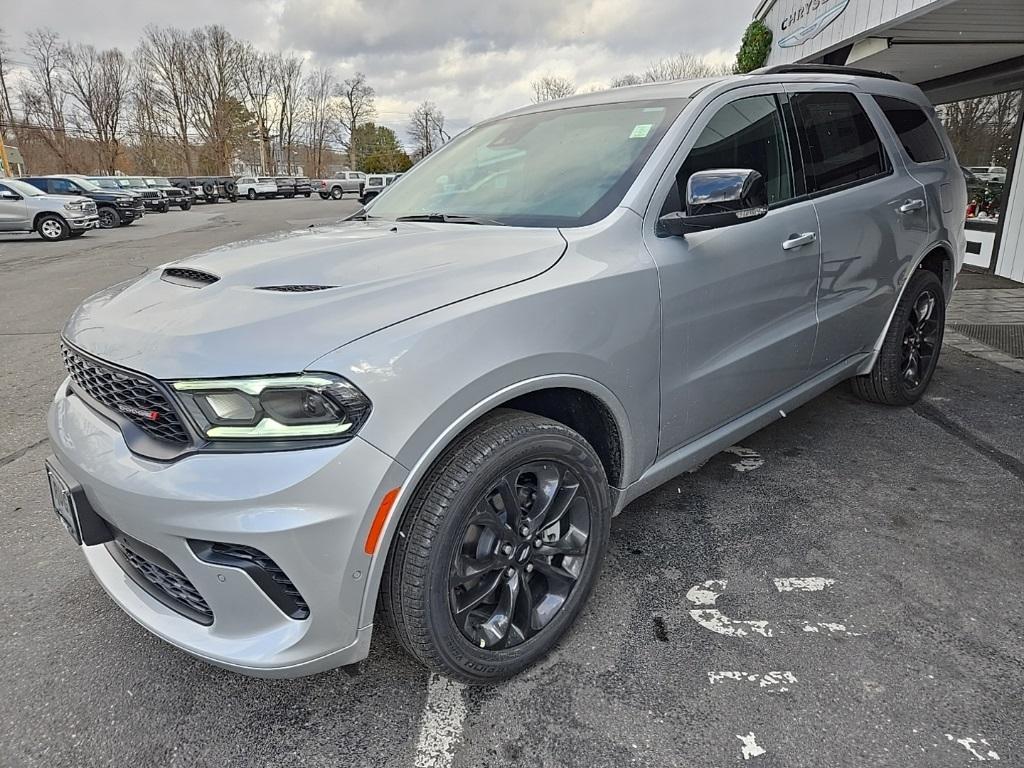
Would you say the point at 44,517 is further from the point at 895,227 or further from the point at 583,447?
the point at 895,227

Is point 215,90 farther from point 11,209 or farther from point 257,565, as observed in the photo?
point 257,565

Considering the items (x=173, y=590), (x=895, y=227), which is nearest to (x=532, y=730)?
(x=173, y=590)

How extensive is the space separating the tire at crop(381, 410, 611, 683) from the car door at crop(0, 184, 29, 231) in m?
21.0

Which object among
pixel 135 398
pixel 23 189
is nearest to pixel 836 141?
pixel 135 398

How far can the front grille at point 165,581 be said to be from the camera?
5.72ft

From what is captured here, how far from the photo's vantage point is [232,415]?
1614 millimetres

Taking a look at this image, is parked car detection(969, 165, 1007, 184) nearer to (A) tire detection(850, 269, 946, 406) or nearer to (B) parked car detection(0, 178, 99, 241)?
(A) tire detection(850, 269, 946, 406)

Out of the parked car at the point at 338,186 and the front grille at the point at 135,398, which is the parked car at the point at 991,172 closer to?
the front grille at the point at 135,398

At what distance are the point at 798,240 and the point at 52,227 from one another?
2083 cm

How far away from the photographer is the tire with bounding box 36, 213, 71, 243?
703 inches

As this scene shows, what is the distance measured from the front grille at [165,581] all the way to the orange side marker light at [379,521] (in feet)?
1.53

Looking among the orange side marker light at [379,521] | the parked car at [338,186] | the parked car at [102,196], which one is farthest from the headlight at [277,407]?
the parked car at [338,186]

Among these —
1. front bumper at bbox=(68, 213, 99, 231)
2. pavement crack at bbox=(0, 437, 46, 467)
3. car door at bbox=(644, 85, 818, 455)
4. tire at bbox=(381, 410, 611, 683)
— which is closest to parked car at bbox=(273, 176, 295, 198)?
front bumper at bbox=(68, 213, 99, 231)

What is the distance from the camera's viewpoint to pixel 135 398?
5.75ft
